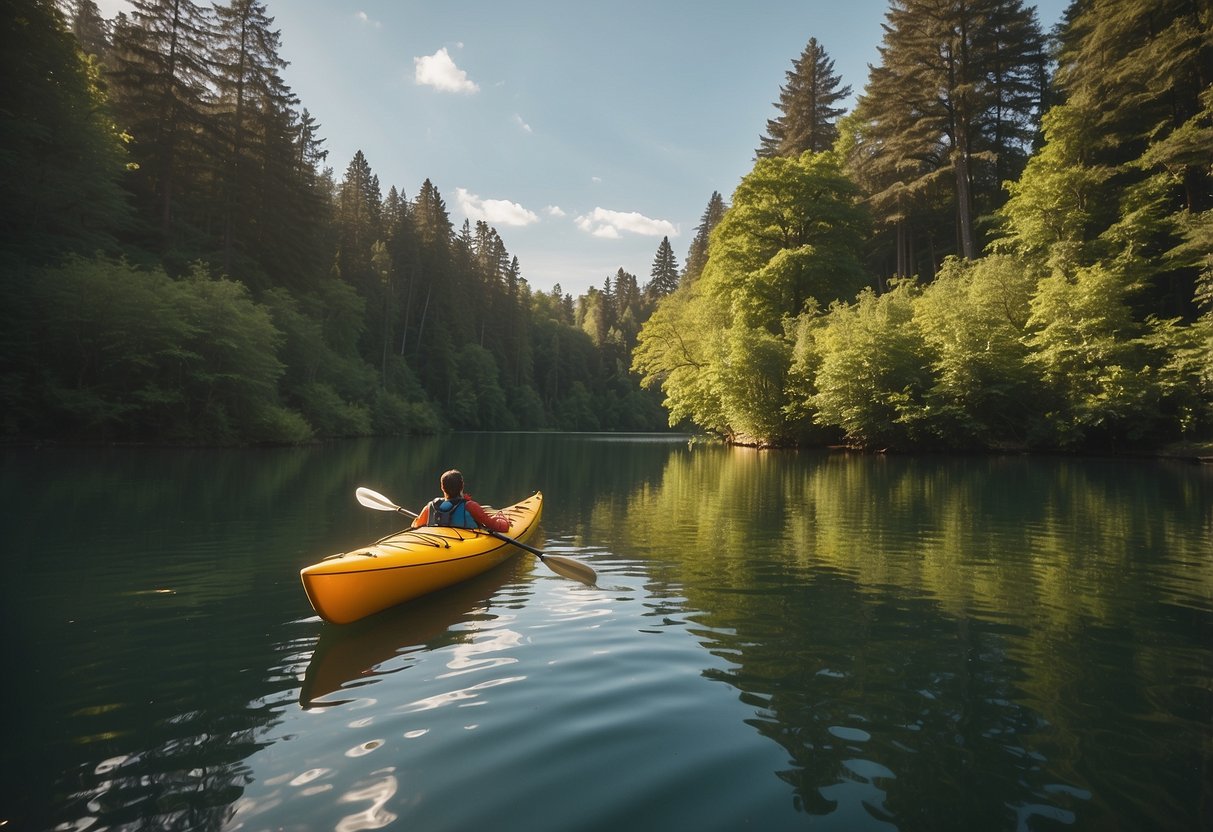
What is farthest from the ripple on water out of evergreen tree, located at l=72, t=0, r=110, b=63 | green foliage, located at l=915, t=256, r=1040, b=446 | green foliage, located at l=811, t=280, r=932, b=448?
evergreen tree, located at l=72, t=0, r=110, b=63

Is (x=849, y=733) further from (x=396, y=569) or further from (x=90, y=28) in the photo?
(x=90, y=28)

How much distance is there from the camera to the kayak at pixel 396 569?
536 centimetres

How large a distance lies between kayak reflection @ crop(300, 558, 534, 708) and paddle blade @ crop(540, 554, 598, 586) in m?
0.57

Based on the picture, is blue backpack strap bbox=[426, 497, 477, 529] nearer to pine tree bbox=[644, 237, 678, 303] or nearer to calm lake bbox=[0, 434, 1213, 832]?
calm lake bbox=[0, 434, 1213, 832]

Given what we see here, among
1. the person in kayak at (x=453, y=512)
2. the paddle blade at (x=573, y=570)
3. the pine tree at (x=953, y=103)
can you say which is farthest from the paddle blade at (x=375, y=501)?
the pine tree at (x=953, y=103)

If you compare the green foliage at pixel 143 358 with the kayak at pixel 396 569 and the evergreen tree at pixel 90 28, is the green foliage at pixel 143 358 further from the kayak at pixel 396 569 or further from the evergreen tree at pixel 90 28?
the evergreen tree at pixel 90 28

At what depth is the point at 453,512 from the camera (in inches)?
301

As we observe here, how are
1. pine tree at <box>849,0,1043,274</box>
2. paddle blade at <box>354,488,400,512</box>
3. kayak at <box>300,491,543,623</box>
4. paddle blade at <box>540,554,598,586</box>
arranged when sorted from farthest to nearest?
pine tree at <box>849,0,1043,274</box>, paddle blade at <box>354,488,400,512</box>, paddle blade at <box>540,554,598,586</box>, kayak at <box>300,491,543,623</box>

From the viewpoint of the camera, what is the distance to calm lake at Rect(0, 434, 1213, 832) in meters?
2.93

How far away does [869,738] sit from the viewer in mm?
3566

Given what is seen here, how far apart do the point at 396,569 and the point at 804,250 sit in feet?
95.1

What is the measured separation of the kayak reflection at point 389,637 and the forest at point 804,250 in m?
21.9

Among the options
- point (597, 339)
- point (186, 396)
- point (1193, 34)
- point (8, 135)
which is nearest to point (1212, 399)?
point (1193, 34)

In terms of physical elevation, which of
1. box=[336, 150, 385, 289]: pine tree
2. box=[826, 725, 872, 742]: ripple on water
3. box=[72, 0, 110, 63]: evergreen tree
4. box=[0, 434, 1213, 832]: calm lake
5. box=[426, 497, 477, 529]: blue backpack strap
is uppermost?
box=[72, 0, 110, 63]: evergreen tree
